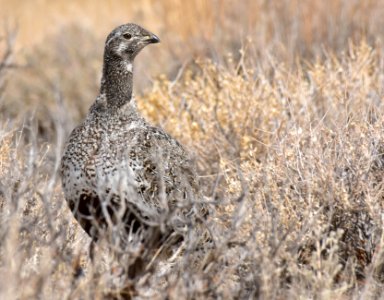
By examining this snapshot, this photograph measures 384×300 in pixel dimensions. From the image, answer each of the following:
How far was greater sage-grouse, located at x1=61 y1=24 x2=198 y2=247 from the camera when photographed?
457cm

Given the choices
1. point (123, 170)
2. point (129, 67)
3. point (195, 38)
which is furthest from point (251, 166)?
point (195, 38)

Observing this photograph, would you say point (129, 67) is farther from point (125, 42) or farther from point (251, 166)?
point (251, 166)

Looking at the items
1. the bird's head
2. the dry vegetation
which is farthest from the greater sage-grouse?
the dry vegetation

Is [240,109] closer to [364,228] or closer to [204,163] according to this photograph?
[204,163]

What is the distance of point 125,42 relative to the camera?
17.1 ft

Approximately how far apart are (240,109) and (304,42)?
2.16m

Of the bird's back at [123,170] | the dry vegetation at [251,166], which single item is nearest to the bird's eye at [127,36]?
the bird's back at [123,170]

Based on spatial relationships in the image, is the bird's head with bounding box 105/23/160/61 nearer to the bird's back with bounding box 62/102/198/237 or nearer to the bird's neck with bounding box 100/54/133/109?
the bird's neck with bounding box 100/54/133/109

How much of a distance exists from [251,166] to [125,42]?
993 mm

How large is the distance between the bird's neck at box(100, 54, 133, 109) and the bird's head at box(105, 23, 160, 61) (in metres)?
0.04

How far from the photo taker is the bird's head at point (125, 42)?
17.0ft

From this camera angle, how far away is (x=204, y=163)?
6.53m

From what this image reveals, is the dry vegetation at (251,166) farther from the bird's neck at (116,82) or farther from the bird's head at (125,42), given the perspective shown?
the bird's head at (125,42)

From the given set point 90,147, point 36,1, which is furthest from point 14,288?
point 36,1
